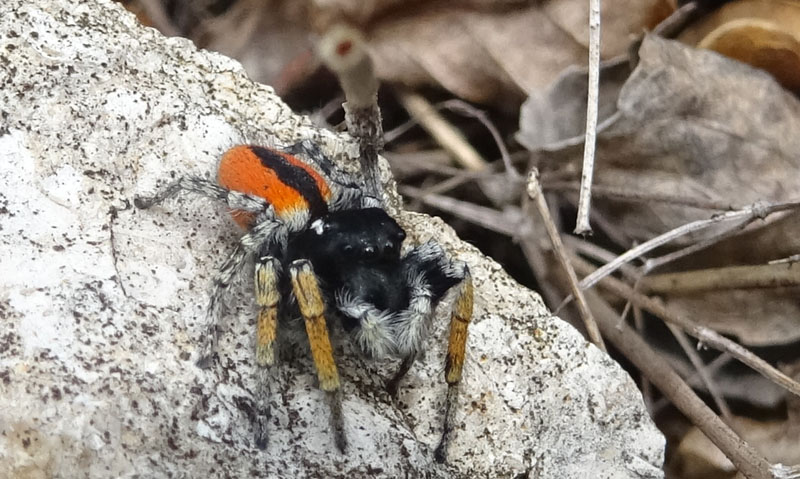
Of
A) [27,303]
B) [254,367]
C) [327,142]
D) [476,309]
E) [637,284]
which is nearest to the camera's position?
[27,303]

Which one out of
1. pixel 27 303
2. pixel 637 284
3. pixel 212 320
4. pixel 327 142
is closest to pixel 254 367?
pixel 212 320

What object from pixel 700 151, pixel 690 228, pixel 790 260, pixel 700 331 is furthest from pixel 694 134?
pixel 700 331

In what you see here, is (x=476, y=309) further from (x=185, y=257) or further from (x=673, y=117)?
(x=673, y=117)

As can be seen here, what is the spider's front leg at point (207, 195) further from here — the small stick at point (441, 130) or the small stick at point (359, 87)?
the small stick at point (441, 130)

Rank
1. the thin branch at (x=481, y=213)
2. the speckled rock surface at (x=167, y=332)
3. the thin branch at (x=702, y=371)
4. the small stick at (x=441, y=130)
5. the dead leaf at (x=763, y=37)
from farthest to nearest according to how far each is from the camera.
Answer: the small stick at (x=441, y=130) < the thin branch at (x=481, y=213) < the dead leaf at (x=763, y=37) < the thin branch at (x=702, y=371) < the speckled rock surface at (x=167, y=332)

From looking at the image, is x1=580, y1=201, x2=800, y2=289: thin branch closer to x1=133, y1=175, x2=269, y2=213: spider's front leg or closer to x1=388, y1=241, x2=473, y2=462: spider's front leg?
x1=388, y1=241, x2=473, y2=462: spider's front leg

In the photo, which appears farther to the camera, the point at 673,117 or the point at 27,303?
the point at 673,117

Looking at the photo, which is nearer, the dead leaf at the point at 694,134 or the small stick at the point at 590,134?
the small stick at the point at 590,134

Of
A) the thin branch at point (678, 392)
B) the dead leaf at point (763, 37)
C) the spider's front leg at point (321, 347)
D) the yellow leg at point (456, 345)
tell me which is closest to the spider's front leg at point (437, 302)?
the yellow leg at point (456, 345)
